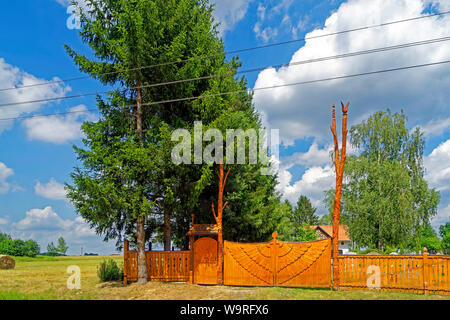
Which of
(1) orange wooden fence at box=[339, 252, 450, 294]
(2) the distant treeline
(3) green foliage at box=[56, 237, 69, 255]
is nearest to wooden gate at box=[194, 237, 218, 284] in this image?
(1) orange wooden fence at box=[339, 252, 450, 294]

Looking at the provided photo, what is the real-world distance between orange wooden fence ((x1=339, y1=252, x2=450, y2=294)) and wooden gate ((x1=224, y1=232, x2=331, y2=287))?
780 mm

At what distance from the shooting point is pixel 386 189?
102 feet

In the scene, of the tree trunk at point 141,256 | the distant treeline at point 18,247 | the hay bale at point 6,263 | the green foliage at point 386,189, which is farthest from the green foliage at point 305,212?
the tree trunk at point 141,256

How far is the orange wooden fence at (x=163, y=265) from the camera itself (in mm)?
15938

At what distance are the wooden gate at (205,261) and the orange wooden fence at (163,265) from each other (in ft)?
1.50

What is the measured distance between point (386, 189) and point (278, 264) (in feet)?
67.2

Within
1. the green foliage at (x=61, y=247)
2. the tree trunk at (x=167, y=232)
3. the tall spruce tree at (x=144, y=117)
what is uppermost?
the tall spruce tree at (x=144, y=117)

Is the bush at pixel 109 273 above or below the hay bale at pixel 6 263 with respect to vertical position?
above

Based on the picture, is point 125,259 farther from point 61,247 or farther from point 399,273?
point 61,247

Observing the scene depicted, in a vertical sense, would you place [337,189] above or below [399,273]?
above

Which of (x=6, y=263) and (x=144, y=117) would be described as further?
(x=6, y=263)

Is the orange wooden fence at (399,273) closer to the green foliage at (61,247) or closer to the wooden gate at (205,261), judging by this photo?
the wooden gate at (205,261)

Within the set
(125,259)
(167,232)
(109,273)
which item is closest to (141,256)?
(125,259)

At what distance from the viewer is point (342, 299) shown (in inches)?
451
